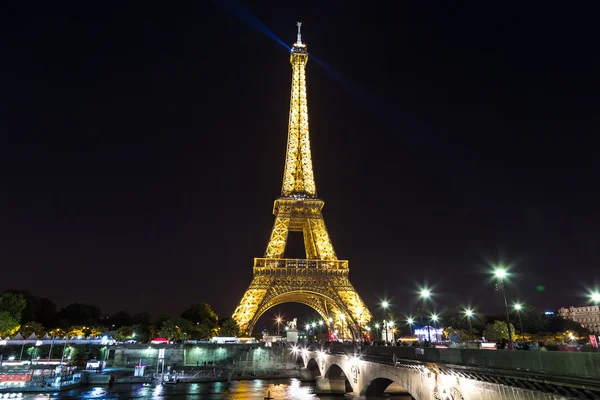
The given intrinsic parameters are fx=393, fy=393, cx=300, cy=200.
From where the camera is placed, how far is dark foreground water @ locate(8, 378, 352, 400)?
37.7 m

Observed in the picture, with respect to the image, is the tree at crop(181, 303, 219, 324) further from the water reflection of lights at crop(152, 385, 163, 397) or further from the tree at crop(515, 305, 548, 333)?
the tree at crop(515, 305, 548, 333)

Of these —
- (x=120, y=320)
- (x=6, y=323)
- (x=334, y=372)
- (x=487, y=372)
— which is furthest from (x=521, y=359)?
(x=120, y=320)

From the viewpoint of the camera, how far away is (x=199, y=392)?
41406mm

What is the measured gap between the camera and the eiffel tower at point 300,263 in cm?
5947

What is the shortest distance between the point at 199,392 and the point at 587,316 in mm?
146280

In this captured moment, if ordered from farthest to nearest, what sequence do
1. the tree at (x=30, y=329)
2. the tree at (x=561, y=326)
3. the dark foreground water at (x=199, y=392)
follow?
the tree at (x=561, y=326), the tree at (x=30, y=329), the dark foreground water at (x=199, y=392)

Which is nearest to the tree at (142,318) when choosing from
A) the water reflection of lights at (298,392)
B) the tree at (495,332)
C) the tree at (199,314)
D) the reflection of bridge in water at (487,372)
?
the tree at (199,314)

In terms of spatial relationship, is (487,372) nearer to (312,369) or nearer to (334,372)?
(334,372)

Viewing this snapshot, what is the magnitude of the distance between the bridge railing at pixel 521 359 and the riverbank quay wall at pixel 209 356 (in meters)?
42.9

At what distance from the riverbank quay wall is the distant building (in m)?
113

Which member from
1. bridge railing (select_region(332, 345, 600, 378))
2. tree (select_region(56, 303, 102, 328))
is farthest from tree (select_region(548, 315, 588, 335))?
tree (select_region(56, 303, 102, 328))

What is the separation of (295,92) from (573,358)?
73.5 metres

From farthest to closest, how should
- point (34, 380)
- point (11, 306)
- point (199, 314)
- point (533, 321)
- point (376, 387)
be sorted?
1. point (199, 314)
2. point (533, 321)
3. point (11, 306)
4. point (34, 380)
5. point (376, 387)

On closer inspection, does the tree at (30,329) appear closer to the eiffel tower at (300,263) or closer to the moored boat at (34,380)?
the moored boat at (34,380)
